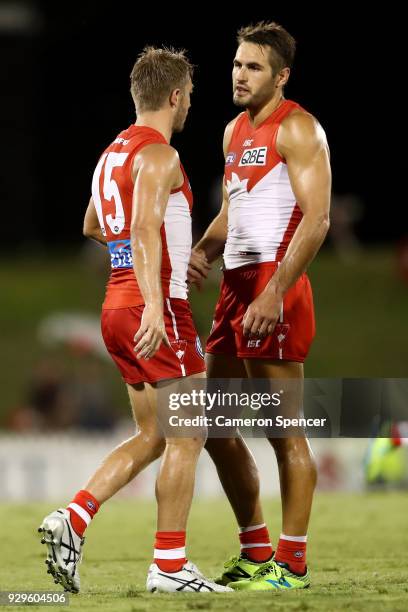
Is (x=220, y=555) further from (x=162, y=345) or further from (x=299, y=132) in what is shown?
(x=299, y=132)

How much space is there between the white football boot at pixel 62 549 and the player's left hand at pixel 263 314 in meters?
1.07

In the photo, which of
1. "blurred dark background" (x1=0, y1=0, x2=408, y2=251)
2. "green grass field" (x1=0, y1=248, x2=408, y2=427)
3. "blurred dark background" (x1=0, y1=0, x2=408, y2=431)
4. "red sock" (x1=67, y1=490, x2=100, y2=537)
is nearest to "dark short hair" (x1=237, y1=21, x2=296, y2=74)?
"red sock" (x1=67, y1=490, x2=100, y2=537)

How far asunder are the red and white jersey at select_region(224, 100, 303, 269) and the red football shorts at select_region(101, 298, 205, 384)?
0.44 m

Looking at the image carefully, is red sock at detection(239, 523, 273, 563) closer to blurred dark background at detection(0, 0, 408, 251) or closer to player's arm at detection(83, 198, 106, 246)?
player's arm at detection(83, 198, 106, 246)

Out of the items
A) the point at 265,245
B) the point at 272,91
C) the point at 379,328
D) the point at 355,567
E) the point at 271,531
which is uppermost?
the point at 272,91

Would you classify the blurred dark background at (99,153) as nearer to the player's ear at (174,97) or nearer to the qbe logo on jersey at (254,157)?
the qbe logo on jersey at (254,157)

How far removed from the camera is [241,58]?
5121 mm

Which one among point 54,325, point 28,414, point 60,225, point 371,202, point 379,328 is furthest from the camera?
point 60,225

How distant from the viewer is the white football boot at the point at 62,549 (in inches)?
179

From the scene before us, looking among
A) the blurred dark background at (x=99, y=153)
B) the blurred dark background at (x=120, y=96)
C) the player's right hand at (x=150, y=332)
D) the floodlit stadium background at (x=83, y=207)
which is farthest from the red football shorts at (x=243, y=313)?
the blurred dark background at (x=120, y=96)

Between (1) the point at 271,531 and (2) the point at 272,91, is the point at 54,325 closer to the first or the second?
(1) the point at 271,531

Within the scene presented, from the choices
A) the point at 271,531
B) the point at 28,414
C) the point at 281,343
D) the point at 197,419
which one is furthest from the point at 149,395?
the point at 28,414

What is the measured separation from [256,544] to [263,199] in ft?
4.93

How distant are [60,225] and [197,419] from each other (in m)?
19.5
